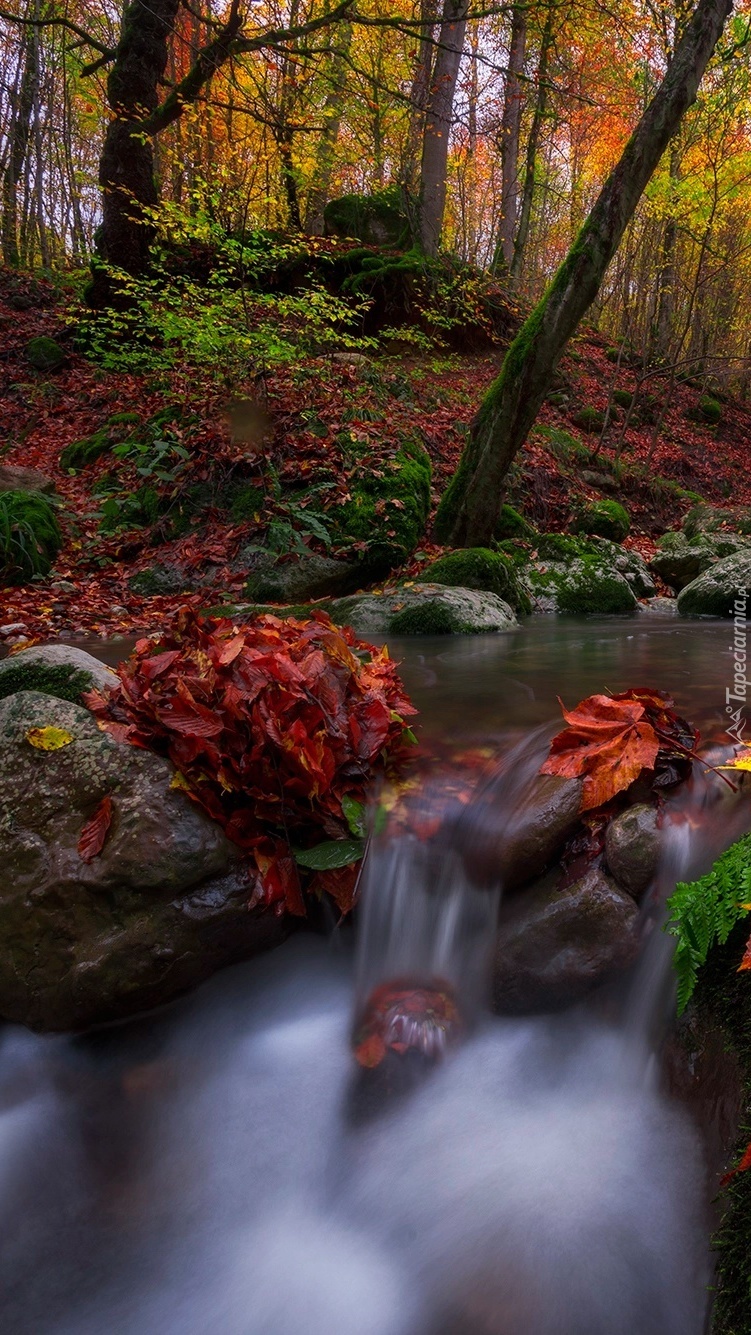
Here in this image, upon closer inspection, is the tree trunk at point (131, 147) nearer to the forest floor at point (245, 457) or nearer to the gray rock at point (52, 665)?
the forest floor at point (245, 457)

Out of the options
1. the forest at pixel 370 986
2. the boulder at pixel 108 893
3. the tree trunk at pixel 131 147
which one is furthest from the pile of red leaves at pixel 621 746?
the tree trunk at pixel 131 147

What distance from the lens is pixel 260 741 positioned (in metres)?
2.53

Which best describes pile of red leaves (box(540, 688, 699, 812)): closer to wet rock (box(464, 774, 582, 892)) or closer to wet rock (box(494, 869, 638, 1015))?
wet rock (box(464, 774, 582, 892))

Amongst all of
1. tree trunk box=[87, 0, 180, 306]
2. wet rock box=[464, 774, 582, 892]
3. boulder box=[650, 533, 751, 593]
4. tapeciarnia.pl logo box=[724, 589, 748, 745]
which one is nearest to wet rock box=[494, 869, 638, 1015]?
wet rock box=[464, 774, 582, 892]

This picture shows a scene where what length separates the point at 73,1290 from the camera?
5.94ft

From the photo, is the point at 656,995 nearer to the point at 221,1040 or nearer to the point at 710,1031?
the point at 710,1031

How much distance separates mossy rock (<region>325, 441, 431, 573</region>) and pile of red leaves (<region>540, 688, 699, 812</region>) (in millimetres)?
5148

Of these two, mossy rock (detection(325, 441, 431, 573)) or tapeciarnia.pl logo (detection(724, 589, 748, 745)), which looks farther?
mossy rock (detection(325, 441, 431, 573))

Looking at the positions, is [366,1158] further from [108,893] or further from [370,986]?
[108,893]

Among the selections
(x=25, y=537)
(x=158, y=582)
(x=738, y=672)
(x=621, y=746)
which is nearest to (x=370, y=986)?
(x=621, y=746)

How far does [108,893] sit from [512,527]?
775 cm

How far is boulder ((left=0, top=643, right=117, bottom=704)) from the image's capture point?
3.02 metres

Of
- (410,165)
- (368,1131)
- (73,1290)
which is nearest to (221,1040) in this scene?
(368,1131)

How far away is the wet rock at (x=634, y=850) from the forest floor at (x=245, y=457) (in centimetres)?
486
